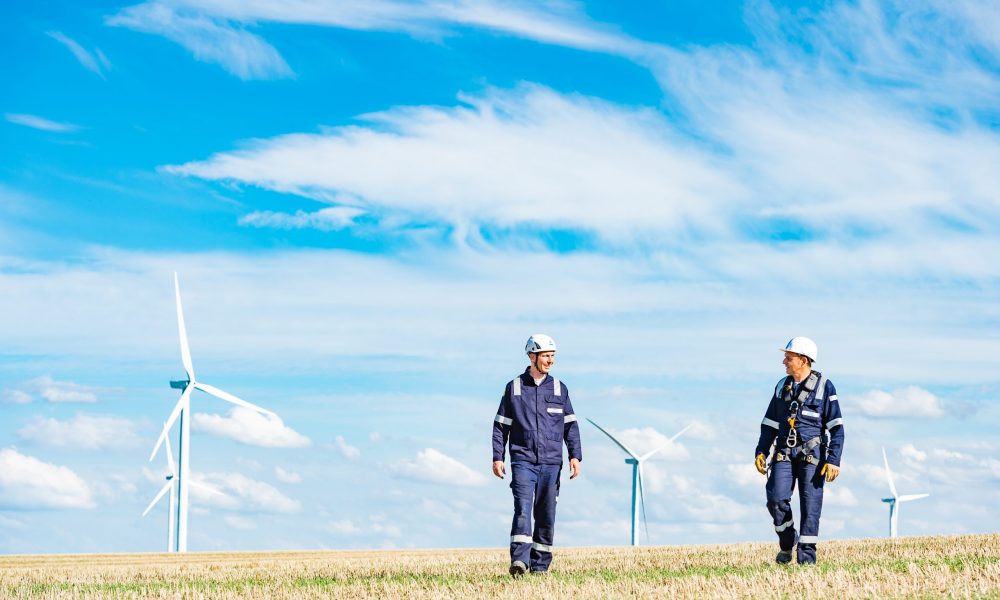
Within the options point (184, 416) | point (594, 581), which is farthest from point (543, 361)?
point (184, 416)

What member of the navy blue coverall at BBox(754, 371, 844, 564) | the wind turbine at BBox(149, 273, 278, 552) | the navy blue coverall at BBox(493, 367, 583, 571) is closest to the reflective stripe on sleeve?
the navy blue coverall at BBox(754, 371, 844, 564)

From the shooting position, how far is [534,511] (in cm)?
1648

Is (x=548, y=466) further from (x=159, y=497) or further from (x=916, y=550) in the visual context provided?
(x=159, y=497)

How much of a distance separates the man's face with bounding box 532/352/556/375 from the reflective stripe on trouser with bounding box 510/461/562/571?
1.29m

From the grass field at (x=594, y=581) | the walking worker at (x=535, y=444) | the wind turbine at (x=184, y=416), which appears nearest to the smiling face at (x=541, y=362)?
the walking worker at (x=535, y=444)

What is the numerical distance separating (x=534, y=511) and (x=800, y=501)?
358 cm

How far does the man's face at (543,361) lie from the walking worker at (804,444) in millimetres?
3170

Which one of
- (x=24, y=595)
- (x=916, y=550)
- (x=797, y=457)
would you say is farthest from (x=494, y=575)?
(x=916, y=550)

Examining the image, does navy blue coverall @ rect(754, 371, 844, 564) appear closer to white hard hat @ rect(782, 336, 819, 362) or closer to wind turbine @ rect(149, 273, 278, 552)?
white hard hat @ rect(782, 336, 819, 362)

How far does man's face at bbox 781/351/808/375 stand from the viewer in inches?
640

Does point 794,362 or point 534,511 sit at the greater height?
point 794,362

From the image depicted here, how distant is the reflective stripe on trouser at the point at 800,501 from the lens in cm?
1619

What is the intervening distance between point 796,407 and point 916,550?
18.2 ft

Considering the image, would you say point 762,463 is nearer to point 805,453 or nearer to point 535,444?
point 805,453
